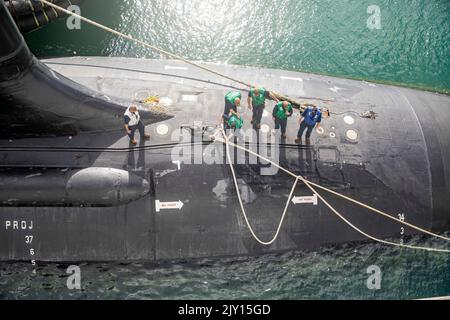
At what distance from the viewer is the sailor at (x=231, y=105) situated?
15.5 meters

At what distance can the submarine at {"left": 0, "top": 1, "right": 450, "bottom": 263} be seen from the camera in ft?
48.8

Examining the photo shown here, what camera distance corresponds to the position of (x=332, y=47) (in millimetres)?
25781

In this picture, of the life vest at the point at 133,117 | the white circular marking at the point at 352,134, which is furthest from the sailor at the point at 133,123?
the white circular marking at the point at 352,134

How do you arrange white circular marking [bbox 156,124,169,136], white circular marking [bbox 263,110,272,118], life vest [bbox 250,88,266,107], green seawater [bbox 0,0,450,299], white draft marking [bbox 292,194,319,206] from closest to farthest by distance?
life vest [bbox 250,88,266,107]
white draft marking [bbox 292,194,319,206]
white circular marking [bbox 156,124,169,136]
white circular marking [bbox 263,110,272,118]
green seawater [bbox 0,0,450,299]

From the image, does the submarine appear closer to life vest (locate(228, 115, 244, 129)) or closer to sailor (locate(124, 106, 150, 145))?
sailor (locate(124, 106, 150, 145))

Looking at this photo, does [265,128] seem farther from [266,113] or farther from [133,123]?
[133,123]

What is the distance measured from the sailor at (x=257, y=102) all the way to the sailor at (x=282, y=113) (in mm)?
478


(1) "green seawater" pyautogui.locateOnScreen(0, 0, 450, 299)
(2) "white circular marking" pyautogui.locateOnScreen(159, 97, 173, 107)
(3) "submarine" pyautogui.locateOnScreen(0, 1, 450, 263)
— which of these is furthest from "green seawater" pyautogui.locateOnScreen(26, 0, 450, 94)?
(2) "white circular marking" pyautogui.locateOnScreen(159, 97, 173, 107)

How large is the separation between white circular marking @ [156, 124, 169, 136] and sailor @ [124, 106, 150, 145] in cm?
43

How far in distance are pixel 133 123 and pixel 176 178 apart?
7.32 feet

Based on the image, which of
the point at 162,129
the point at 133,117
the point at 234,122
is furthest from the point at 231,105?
the point at 133,117

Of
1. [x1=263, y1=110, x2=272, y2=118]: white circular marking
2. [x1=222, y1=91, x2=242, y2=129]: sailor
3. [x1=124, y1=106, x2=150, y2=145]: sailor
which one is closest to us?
[x1=124, y1=106, x2=150, y2=145]: sailor

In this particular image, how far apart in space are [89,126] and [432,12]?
70.0ft

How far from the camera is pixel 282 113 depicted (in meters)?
15.9
